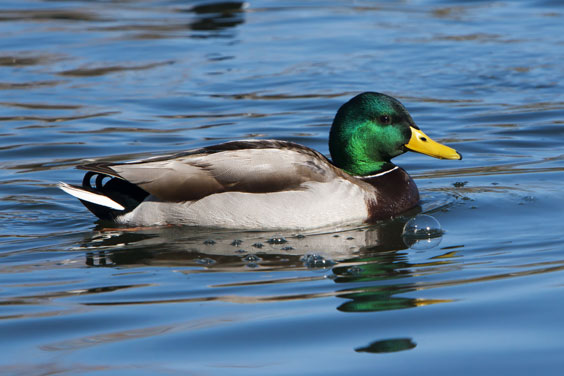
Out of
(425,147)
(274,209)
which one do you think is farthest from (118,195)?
(425,147)

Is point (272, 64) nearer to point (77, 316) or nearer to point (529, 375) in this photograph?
point (77, 316)

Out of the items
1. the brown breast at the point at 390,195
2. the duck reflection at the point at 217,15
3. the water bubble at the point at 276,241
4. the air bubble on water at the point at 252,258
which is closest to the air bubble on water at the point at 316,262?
the air bubble on water at the point at 252,258

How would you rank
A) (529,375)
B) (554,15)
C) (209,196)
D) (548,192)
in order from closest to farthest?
(529,375) < (209,196) < (548,192) < (554,15)

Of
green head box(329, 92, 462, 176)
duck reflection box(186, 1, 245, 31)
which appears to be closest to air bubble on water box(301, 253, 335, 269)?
green head box(329, 92, 462, 176)

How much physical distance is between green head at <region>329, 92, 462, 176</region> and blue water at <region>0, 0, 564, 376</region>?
49 cm

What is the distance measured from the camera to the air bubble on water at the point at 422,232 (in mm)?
6488

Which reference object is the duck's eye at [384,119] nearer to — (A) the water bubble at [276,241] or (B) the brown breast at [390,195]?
(B) the brown breast at [390,195]

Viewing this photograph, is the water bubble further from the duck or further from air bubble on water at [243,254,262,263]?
air bubble on water at [243,254,262,263]

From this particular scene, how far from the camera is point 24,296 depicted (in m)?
5.34

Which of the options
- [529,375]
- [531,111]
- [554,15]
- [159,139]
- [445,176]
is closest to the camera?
[529,375]

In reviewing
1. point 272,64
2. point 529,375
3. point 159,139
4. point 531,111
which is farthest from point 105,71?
point 529,375

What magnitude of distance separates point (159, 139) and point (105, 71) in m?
3.51

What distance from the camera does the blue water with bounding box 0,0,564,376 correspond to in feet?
14.6

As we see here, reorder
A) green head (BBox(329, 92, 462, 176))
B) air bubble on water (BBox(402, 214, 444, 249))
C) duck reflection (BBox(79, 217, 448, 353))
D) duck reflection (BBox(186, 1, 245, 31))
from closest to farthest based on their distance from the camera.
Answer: duck reflection (BBox(79, 217, 448, 353))
air bubble on water (BBox(402, 214, 444, 249))
green head (BBox(329, 92, 462, 176))
duck reflection (BBox(186, 1, 245, 31))
